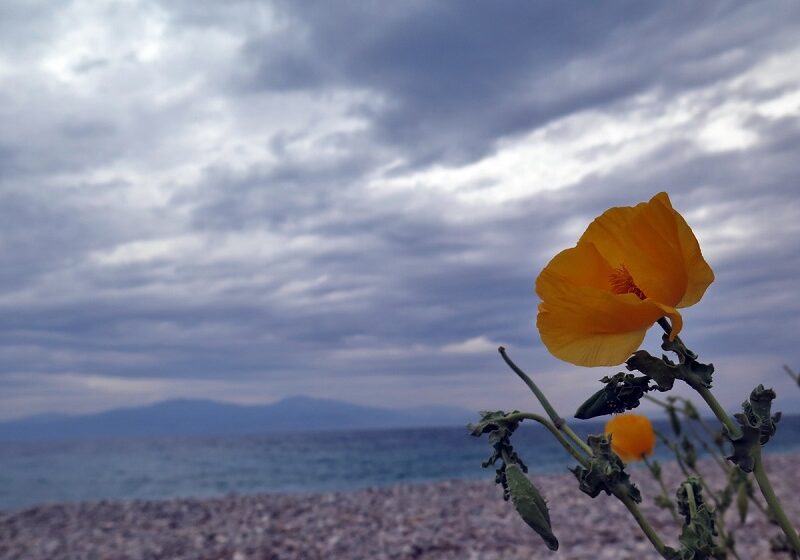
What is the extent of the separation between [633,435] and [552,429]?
1.29 meters

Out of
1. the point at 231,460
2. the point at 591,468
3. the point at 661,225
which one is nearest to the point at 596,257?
the point at 661,225

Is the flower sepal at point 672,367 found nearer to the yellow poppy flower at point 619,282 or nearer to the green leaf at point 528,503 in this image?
the yellow poppy flower at point 619,282

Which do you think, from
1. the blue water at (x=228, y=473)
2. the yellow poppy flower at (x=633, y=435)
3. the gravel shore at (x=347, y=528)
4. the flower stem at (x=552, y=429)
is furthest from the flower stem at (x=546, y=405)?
the blue water at (x=228, y=473)

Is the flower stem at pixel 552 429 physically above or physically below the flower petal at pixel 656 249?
below

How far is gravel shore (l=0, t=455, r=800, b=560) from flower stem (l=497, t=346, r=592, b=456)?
5435 mm

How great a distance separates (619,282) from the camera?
30.4 inches

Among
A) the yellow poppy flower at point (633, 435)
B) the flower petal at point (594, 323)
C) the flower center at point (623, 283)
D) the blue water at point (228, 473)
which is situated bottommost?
the blue water at point (228, 473)

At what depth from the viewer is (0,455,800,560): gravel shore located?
625 cm

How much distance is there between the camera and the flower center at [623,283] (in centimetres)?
76

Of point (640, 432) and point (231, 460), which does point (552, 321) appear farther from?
point (231, 460)

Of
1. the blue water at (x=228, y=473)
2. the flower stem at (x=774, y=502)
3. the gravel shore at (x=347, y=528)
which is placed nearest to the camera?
the flower stem at (x=774, y=502)

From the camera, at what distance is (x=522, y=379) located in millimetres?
715

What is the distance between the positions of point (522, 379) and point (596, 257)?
6.6 inches

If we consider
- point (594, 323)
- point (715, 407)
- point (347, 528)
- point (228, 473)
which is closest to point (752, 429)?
point (715, 407)
